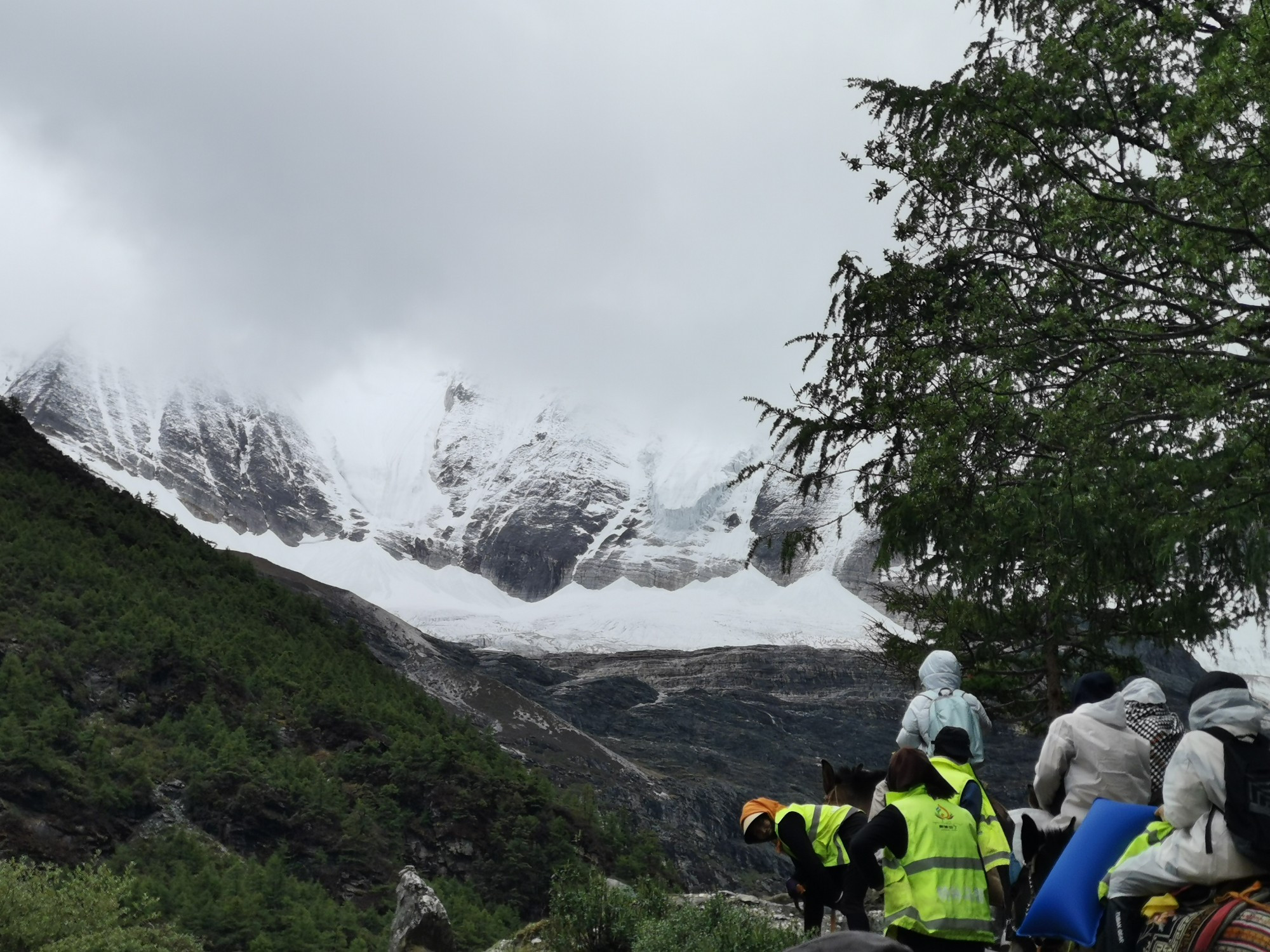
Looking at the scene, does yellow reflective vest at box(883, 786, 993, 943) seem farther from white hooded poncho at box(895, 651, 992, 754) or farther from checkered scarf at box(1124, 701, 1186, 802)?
white hooded poncho at box(895, 651, 992, 754)

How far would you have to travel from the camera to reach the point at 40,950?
23.9 ft

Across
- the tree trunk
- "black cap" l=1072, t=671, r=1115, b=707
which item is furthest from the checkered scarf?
the tree trunk

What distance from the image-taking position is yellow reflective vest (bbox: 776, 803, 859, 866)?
4.77m

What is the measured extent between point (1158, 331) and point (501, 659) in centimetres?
9015

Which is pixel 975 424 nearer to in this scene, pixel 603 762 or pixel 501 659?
pixel 603 762

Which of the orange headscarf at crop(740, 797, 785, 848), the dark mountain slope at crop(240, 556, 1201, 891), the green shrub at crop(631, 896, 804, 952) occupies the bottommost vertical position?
the dark mountain slope at crop(240, 556, 1201, 891)

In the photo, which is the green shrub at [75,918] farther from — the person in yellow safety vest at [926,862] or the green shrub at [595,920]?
the person in yellow safety vest at [926,862]

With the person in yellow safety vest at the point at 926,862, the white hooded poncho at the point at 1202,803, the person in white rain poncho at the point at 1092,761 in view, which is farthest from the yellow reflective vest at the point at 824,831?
the white hooded poncho at the point at 1202,803

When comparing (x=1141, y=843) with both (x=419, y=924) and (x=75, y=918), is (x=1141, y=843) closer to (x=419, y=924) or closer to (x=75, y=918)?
(x=419, y=924)

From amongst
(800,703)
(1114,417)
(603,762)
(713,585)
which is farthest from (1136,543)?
(713,585)

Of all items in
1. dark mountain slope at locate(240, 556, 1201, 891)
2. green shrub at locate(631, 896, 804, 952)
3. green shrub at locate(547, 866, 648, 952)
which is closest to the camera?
green shrub at locate(631, 896, 804, 952)

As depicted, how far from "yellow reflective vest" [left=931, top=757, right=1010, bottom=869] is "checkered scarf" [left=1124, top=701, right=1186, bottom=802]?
81 cm

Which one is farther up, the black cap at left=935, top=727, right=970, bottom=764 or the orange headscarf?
the black cap at left=935, top=727, right=970, bottom=764

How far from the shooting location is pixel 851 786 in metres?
5.89
